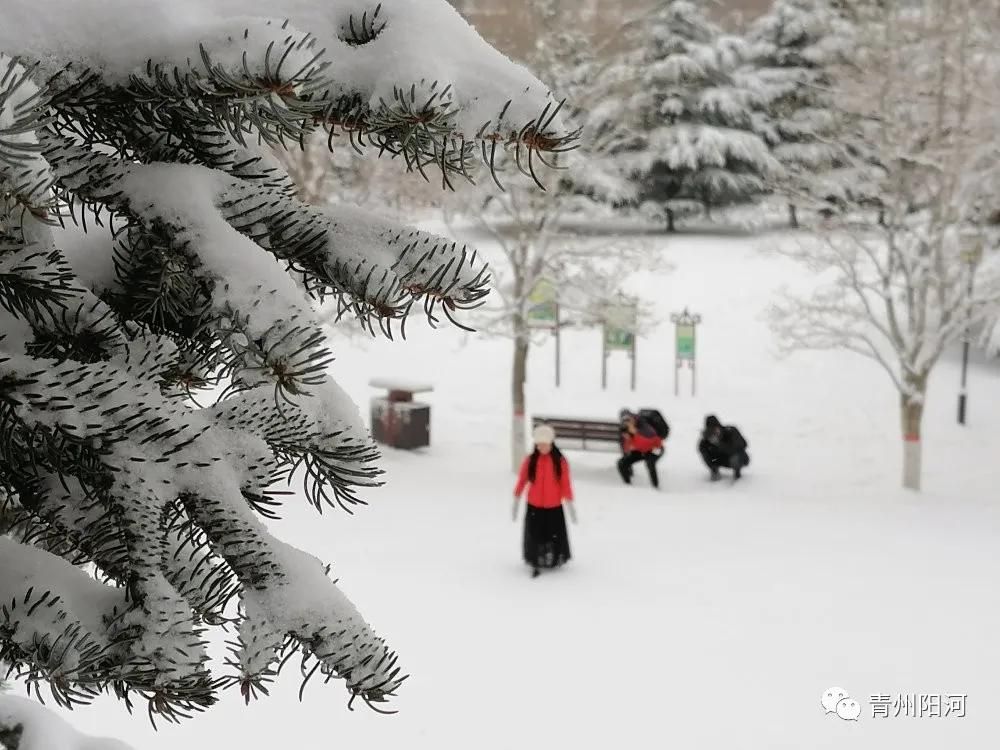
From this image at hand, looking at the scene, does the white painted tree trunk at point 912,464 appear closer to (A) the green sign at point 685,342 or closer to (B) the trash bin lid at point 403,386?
(A) the green sign at point 685,342

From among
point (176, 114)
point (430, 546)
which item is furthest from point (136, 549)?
point (430, 546)

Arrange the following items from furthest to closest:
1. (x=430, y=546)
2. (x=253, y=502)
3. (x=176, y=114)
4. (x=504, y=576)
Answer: (x=430, y=546), (x=504, y=576), (x=253, y=502), (x=176, y=114)

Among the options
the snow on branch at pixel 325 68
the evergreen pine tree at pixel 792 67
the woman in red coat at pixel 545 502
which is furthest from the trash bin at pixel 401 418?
the evergreen pine tree at pixel 792 67

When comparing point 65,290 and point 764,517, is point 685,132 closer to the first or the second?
point 764,517

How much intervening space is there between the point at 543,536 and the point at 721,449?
198 inches

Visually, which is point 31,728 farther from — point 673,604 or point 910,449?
point 910,449

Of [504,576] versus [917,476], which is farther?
[917,476]

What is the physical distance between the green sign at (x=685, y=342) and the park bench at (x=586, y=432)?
14.8 feet

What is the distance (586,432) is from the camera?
41.3 ft

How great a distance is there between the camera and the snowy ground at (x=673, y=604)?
532 cm

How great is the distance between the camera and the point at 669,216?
91.0ft

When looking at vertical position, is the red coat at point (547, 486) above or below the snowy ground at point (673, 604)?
above

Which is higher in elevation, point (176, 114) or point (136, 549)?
point (176, 114)

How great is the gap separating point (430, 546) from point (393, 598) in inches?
58.6
